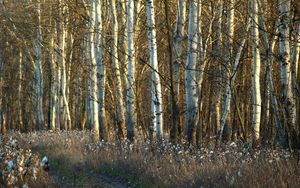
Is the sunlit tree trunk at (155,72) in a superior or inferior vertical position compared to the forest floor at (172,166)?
superior

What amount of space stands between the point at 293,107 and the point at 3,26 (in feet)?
86.5

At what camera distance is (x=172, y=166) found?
360 inches

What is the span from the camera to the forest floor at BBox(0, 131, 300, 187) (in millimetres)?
7172

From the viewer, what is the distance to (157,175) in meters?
9.19

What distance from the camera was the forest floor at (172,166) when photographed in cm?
717

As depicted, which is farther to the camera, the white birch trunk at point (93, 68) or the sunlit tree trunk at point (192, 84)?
the white birch trunk at point (93, 68)

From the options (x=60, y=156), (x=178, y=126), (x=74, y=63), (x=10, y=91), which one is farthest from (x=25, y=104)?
(x=178, y=126)

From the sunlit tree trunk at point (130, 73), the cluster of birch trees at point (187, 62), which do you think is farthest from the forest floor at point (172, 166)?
the sunlit tree trunk at point (130, 73)

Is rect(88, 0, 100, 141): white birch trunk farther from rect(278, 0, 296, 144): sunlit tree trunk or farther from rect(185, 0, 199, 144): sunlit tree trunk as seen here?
rect(278, 0, 296, 144): sunlit tree trunk

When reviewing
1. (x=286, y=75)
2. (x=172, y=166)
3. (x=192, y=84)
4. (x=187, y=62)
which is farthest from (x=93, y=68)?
(x=286, y=75)

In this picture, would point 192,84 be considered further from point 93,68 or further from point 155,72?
point 93,68

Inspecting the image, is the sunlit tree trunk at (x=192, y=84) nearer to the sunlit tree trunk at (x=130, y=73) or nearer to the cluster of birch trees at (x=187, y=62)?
the cluster of birch trees at (x=187, y=62)

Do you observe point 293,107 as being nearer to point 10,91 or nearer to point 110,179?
point 110,179

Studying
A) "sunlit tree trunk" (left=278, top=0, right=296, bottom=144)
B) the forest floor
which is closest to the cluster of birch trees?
"sunlit tree trunk" (left=278, top=0, right=296, bottom=144)
